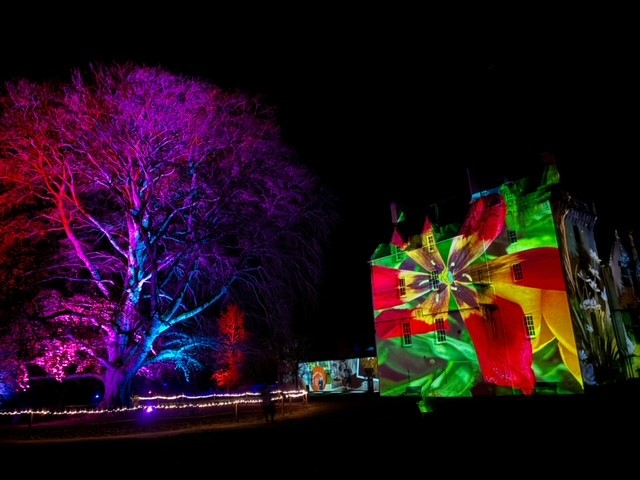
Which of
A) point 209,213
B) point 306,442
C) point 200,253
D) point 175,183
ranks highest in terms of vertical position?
point 175,183

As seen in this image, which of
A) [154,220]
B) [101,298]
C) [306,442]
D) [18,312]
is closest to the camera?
[306,442]

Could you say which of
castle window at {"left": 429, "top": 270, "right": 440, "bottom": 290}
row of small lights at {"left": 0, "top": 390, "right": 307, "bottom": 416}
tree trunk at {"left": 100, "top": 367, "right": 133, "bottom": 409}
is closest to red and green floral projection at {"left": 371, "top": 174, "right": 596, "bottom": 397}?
castle window at {"left": 429, "top": 270, "right": 440, "bottom": 290}

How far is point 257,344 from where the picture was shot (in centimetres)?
2291

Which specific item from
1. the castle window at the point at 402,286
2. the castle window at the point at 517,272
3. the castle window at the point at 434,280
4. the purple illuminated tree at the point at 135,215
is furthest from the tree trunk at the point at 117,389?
the castle window at the point at 517,272

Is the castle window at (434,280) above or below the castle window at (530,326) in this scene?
above

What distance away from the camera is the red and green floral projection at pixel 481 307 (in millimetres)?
23688

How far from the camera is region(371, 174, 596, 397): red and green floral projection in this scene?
2369cm

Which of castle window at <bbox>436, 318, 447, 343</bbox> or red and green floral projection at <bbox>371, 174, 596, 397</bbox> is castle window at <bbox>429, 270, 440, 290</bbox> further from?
castle window at <bbox>436, 318, 447, 343</bbox>

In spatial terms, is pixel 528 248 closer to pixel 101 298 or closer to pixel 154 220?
pixel 154 220

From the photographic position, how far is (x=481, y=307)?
2614 cm

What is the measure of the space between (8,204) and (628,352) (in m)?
33.3

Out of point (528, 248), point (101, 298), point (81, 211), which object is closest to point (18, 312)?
point (101, 298)

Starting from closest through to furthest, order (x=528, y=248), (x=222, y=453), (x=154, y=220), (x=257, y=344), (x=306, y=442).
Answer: (x=222, y=453), (x=306, y=442), (x=154, y=220), (x=257, y=344), (x=528, y=248)

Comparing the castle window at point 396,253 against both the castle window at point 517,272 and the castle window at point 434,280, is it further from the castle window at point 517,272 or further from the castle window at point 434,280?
the castle window at point 517,272
